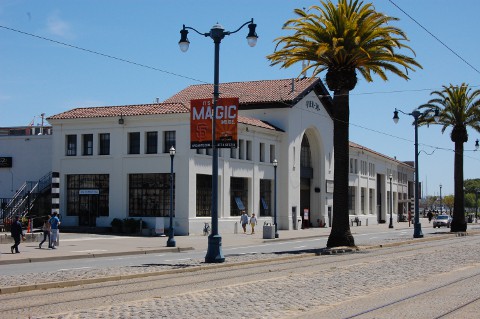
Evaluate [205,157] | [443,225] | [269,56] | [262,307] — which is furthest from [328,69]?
[443,225]

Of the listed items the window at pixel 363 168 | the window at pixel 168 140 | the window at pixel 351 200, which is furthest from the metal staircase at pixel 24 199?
the window at pixel 363 168

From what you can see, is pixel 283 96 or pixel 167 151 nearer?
pixel 167 151

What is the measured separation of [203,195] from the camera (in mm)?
49031

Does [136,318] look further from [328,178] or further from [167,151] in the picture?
[328,178]

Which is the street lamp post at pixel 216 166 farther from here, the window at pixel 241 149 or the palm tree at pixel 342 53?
the window at pixel 241 149

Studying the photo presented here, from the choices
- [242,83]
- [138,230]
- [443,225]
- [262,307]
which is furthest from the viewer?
[443,225]

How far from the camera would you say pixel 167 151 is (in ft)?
155

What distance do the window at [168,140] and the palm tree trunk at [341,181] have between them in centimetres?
1723

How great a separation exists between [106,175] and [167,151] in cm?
543

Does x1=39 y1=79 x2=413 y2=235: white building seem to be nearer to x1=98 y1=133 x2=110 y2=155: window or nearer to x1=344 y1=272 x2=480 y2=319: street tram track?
x1=98 y1=133 x2=110 y2=155: window

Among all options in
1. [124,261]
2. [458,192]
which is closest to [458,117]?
[458,192]

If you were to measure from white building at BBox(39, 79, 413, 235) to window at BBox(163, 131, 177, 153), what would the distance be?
35mm

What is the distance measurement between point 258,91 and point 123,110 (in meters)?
16.9

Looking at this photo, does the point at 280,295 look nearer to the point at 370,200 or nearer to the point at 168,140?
the point at 168,140
